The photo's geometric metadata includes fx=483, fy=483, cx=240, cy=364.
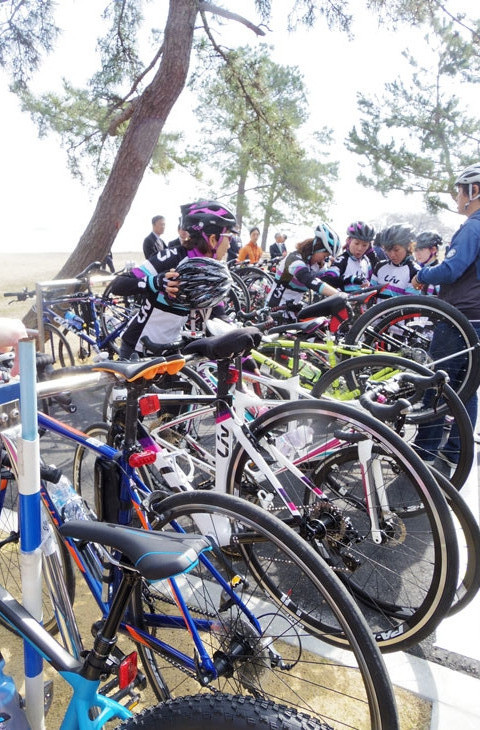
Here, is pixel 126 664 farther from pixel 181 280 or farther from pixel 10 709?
pixel 181 280

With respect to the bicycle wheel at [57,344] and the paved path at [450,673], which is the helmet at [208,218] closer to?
the paved path at [450,673]

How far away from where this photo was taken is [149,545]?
1.03 meters

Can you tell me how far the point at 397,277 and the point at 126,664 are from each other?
5.16 metres

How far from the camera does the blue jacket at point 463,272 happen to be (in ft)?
11.7

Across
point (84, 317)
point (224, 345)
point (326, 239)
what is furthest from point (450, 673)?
point (84, 317)

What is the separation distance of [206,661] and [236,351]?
124 cm

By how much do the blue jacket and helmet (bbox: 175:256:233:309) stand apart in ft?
5.95

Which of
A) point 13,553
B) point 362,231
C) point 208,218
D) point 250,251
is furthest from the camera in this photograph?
point 250,251

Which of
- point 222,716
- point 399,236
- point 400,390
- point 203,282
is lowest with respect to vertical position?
point 222,716

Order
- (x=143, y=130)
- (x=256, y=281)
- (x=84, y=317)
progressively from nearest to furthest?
1. (x=84, y=317)
2. (x=143, y=130)
3. (x=256, y=281)

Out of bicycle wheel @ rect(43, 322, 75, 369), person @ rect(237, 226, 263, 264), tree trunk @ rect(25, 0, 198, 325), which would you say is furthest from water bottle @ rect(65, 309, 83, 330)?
person @ rect(237, 226, 263, 264)

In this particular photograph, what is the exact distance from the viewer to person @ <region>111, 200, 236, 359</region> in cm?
285

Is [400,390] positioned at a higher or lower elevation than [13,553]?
higher

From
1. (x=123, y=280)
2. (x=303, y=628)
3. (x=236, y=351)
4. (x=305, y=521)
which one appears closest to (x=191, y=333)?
(x=123, y=280)
